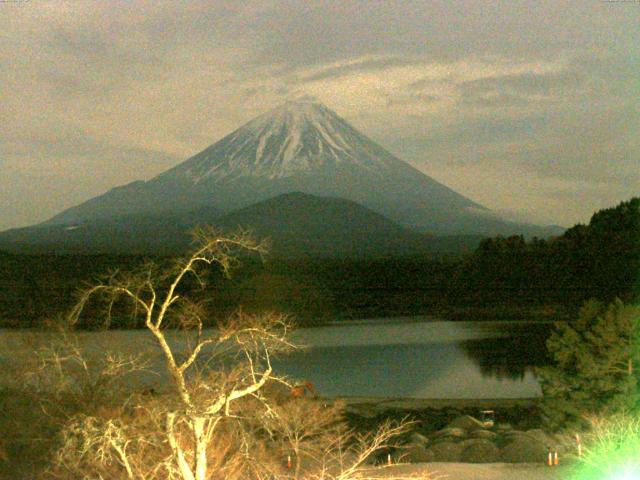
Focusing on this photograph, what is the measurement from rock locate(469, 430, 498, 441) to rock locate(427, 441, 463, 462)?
1.24 meters

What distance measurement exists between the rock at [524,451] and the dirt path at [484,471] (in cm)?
53

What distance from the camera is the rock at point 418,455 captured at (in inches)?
572

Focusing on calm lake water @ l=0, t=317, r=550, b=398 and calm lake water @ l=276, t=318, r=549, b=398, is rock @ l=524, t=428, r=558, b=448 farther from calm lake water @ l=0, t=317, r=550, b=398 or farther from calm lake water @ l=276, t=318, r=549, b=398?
calm lake water @ l=276, t=318, r=549, b=398

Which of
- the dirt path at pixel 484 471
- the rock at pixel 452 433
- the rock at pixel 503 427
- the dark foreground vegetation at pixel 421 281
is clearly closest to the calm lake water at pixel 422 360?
the dark foreground vegetation at pixel 421 281

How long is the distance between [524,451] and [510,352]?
75.7 feet

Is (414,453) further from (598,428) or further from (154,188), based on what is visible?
(154,188)

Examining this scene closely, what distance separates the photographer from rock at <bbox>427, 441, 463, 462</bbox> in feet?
48.1

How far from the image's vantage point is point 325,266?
232 ft

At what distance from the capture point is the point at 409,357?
35.2 meters

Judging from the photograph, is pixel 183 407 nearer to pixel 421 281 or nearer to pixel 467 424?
pixel 467 424

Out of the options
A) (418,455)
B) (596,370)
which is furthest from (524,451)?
(596,370)

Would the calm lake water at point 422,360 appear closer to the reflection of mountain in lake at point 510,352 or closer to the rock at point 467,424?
the reflection of mountain in lake at point 510,352

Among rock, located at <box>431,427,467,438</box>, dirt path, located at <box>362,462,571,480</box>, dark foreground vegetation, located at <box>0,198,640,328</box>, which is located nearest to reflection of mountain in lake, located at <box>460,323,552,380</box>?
dark foreground vegetation, located at <box>0,198,640,328</box>

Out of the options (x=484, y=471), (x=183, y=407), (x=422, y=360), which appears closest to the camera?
(x=183, y=407)
